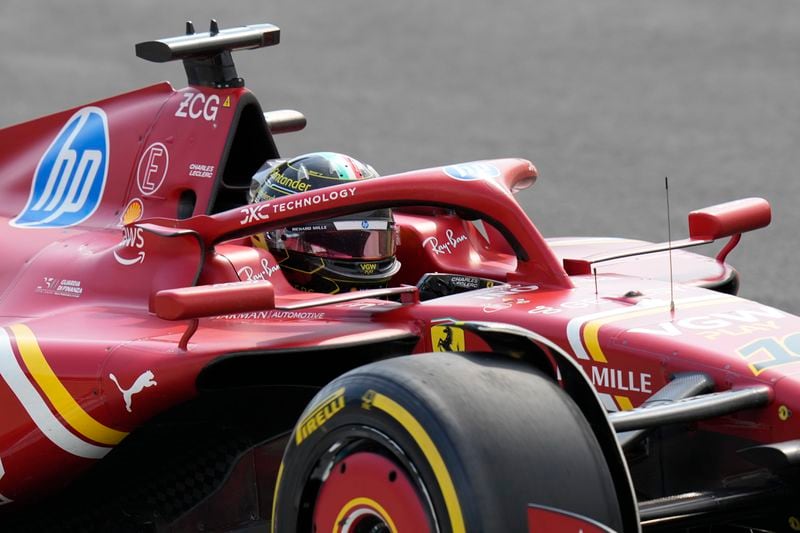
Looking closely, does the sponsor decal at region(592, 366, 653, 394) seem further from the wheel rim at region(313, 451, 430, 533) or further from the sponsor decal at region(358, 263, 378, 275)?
the sponsor decal at region(358, 263, 378, 275)

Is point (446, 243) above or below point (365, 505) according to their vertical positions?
above

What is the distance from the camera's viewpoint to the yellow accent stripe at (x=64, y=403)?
5391mm

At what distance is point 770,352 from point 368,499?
1.50 m

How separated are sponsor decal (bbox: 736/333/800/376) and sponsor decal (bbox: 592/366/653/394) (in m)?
0.30

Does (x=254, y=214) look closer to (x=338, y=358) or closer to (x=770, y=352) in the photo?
(x=338, y=358)

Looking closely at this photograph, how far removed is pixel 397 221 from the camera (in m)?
6.79

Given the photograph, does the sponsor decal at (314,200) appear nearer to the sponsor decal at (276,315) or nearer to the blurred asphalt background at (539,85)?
the sponsor decal at (276,315)

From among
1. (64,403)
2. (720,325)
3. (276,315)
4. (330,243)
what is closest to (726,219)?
(720,325)

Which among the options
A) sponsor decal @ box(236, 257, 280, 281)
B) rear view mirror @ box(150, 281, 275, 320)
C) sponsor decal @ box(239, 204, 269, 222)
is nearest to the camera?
rear view mirror @ box(150, 281, 275, 320)

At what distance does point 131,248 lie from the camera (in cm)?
605

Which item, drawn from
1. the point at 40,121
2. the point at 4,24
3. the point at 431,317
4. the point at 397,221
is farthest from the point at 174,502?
the point at 4,24

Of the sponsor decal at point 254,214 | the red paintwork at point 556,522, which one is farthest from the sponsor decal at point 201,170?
the red paintwork at point 556,522

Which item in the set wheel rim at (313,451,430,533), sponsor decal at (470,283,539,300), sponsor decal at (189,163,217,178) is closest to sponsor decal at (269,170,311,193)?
sponsor decal at (189,163,217,178)

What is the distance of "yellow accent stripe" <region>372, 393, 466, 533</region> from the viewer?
12.5ft
